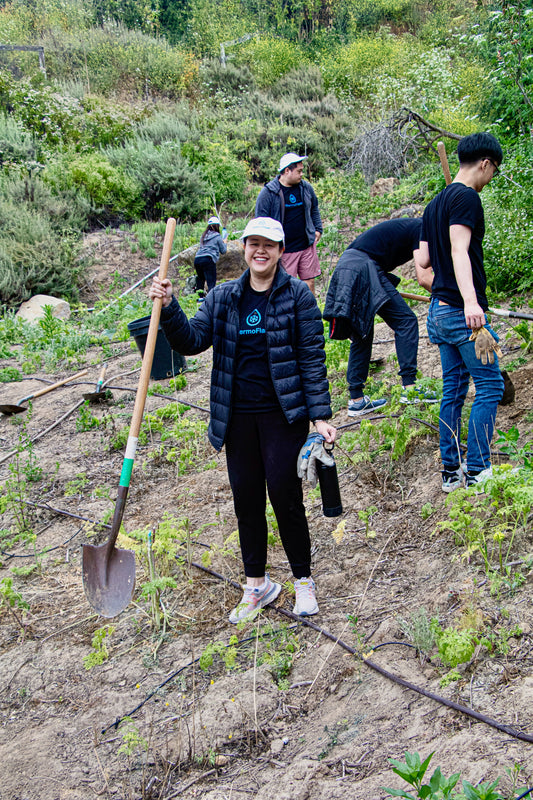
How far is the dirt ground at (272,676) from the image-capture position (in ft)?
7.49

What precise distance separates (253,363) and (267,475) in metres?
0.52

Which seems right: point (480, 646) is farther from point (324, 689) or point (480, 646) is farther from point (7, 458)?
point (7, 458)

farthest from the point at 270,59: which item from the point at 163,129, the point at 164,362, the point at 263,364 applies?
the point at 263,364

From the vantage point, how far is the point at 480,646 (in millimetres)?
2559

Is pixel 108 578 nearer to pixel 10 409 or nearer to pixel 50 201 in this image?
pixel 10 409

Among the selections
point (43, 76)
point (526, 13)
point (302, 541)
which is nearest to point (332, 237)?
point (526, 13)

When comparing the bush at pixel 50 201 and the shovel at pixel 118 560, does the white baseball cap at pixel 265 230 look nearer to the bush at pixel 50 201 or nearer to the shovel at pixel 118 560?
the shovel at pixel 118 560

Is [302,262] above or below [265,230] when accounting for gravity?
above

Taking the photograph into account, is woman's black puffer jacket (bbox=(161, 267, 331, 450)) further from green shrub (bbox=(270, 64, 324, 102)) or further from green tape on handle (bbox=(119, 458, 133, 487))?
green shrub (bbox=(270, 64, 324, 102))

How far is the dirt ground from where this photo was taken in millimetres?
2283

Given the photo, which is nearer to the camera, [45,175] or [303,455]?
[303,455]

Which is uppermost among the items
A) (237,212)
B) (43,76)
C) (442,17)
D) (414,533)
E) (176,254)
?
(442,17)

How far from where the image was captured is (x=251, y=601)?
3.22m

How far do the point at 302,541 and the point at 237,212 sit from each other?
1152cm
